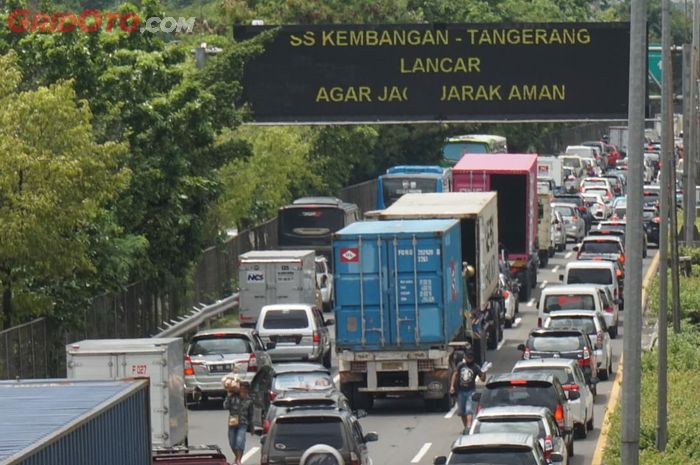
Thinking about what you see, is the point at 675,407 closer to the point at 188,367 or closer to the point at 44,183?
the point at 188,367

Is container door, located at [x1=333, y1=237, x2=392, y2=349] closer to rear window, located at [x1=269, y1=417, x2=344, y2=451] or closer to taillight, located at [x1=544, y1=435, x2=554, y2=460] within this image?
taillight, located at [x1=544, y1=435, x2=554, y2=460]

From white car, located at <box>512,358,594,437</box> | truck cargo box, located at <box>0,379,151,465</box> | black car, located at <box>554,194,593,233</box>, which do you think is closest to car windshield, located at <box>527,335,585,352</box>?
white car, located at <box>512,358,594,437</box>

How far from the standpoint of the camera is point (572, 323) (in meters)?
40.8

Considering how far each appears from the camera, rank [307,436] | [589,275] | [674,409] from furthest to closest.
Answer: [589,275] → [674,409] → [307,436]

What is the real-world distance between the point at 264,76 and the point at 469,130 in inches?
1803

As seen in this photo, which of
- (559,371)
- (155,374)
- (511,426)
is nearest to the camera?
(511,426)

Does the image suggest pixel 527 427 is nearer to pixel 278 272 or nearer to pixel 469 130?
pixel 278 272

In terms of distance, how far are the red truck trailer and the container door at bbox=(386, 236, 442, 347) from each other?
53.0 feet

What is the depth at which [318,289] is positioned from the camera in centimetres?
5406

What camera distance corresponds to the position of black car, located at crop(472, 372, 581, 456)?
29344 mm

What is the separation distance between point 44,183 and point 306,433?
42.8 feet

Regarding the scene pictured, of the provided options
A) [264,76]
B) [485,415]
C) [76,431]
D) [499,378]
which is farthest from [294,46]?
[76,431]

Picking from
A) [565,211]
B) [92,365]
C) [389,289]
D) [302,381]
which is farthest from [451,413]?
[565,211]

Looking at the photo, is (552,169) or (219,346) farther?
(552,169)
